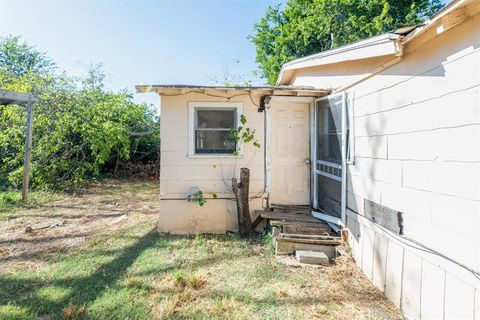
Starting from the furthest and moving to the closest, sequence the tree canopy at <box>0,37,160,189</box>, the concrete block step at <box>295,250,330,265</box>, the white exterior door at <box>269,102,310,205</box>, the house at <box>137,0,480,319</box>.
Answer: the tree canopy at <box>0,37,160,189</box> → the white exterior door at <box>269,102,310,205</box> → the concrete block step at <box>295,250,330,265</box> → the house at <box>137,0,480,319</box>

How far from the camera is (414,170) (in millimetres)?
2545

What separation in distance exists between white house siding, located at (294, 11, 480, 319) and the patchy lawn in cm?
47

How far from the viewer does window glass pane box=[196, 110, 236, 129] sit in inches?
191

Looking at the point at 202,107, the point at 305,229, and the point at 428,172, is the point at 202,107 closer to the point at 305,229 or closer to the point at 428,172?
the point at 305,229

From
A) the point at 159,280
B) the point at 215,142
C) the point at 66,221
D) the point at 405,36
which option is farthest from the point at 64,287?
the point at 405,36

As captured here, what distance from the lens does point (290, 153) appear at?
503 cm

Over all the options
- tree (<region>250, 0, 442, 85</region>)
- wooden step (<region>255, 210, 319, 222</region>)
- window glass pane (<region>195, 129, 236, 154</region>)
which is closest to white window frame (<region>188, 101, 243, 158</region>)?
window glass pane (<region>195, 129, 236, 154</region>)

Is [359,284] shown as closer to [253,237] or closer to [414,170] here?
[414,170]

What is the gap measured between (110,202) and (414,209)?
281 inches

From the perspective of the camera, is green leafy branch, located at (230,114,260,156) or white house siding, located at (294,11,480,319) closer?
white house siding, located at (294,11,480,319)

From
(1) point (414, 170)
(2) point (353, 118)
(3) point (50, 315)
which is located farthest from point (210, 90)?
(3) point (50, 315)

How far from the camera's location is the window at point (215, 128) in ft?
15.8

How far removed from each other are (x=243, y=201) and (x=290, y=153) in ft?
4.39

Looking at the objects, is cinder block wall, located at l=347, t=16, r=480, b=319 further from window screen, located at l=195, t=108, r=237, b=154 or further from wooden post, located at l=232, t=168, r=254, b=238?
window screen, located at l=195, t=108, r=237, b=154
